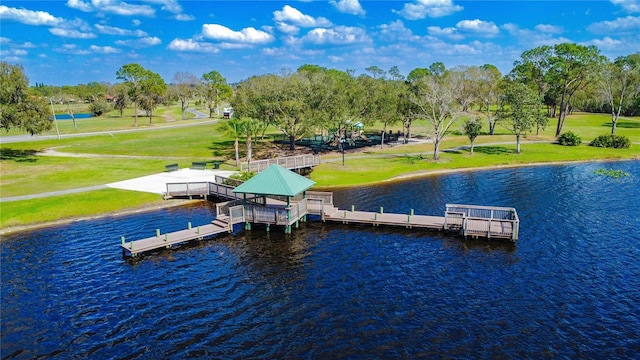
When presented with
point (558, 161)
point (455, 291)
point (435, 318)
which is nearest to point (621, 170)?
point (558, 161)

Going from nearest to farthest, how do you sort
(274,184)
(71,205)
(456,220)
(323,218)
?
1. (456,220)
2. (274,184)
3. (323,218)
4. (71,205)

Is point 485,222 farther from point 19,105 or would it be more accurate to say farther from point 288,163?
point 19,105

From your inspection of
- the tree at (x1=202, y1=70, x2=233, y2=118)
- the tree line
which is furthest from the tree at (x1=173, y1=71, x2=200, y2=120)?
the tree line

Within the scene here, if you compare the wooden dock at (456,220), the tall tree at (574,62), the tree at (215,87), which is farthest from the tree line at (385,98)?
the tree at (215,87)

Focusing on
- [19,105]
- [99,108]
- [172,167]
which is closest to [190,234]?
[172,167]

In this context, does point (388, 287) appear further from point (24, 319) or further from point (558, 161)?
point (558, 161)

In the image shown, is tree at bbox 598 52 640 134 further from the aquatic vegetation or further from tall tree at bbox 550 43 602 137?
the aquatic vegetation
